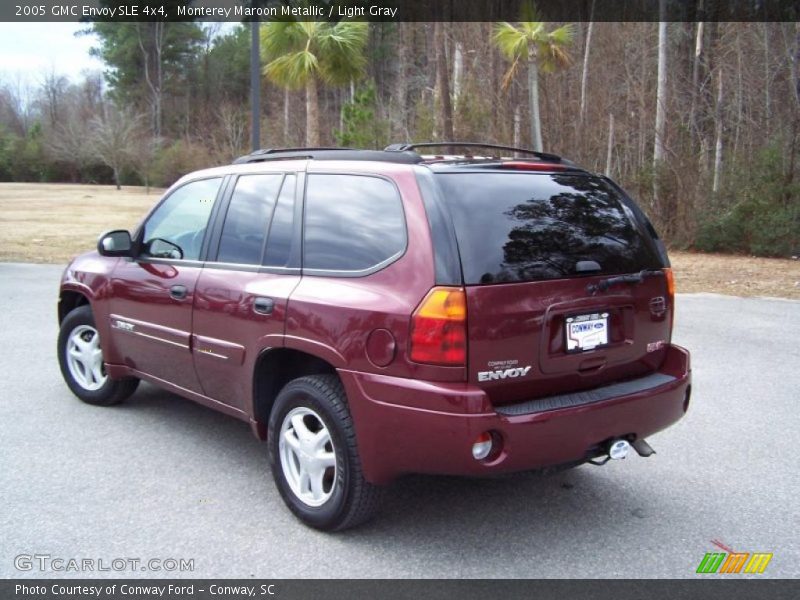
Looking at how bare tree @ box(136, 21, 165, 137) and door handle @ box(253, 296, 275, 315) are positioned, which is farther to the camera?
bare tree @ box(136, 21, 165, 137)

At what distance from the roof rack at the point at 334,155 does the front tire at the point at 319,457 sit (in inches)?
44.0

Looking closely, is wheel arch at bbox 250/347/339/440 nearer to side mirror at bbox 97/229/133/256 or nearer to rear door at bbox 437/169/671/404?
rear door at bbox 437/169/671/404

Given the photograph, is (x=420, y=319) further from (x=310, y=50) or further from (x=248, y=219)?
A: (x=310, y=50)

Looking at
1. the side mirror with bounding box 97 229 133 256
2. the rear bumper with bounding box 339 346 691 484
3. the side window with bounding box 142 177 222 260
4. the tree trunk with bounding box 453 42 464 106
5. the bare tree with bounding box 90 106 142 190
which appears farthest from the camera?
the bare tree with bounding box 90 106 142 190

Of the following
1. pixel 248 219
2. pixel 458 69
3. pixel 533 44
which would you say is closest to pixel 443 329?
pixel 248 219

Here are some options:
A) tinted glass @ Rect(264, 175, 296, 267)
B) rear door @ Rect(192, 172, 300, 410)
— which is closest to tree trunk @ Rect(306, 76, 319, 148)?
rear door @ Rect(192, 172, 300, 410)

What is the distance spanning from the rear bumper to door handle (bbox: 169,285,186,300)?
1562 mm

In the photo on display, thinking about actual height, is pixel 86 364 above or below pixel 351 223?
below

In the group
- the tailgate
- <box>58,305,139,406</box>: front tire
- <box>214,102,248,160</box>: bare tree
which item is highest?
<box>214,102,248,160</box>: bare tree

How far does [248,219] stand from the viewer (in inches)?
164

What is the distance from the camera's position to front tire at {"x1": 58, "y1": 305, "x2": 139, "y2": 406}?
5.43 metres

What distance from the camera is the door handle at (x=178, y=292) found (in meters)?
4.38

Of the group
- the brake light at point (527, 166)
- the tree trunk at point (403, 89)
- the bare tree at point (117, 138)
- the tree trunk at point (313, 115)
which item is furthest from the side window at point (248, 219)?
the bare tree at point (117, 138)

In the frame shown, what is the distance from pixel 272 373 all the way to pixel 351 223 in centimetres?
95
